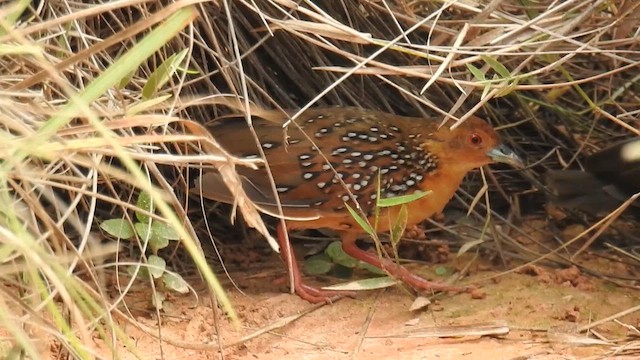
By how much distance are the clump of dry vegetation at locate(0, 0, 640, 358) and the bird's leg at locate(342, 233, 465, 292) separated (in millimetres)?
313

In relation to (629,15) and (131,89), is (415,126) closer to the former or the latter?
(629,15)

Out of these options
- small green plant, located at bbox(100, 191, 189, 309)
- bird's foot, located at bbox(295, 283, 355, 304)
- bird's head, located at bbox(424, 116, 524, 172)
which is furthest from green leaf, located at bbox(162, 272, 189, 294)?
bird's head, located at bbox(424, 116, 524, 172)

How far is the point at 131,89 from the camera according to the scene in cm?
294

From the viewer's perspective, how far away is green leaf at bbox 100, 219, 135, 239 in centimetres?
286

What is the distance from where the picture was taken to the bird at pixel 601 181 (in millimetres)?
3297

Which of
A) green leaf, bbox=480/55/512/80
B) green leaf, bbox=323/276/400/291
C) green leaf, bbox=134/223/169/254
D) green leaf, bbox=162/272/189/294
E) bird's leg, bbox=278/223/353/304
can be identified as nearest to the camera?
green leaf, bbox=480/55/512/80

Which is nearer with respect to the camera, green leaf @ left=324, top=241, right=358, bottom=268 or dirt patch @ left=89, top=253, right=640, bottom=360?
dirt patch @ left=89, top=253, right=640, bottom=360

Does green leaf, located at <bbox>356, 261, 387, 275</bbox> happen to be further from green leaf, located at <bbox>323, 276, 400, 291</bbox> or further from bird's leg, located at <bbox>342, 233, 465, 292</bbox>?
green leaf, located at <bbox>323, 276, 400, 291</bbox>

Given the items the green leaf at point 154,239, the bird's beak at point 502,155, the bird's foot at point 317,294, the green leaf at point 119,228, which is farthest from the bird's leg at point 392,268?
the green leaf at point 119,228

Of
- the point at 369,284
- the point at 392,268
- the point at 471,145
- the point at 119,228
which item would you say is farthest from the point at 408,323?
the point at 119,228

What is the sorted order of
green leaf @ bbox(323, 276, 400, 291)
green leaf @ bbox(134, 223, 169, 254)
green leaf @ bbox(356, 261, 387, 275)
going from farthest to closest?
green leaf @ bbox(356, 261, 387, 275) → green leaf @ bbox(323, 276, 400, 291) → green leaf @ bbox(134, 223, 169, 254)

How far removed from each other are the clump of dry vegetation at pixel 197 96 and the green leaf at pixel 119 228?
47mm

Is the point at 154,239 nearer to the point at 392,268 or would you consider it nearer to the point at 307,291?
the point at 307,291

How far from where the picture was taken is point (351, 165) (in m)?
3.30
